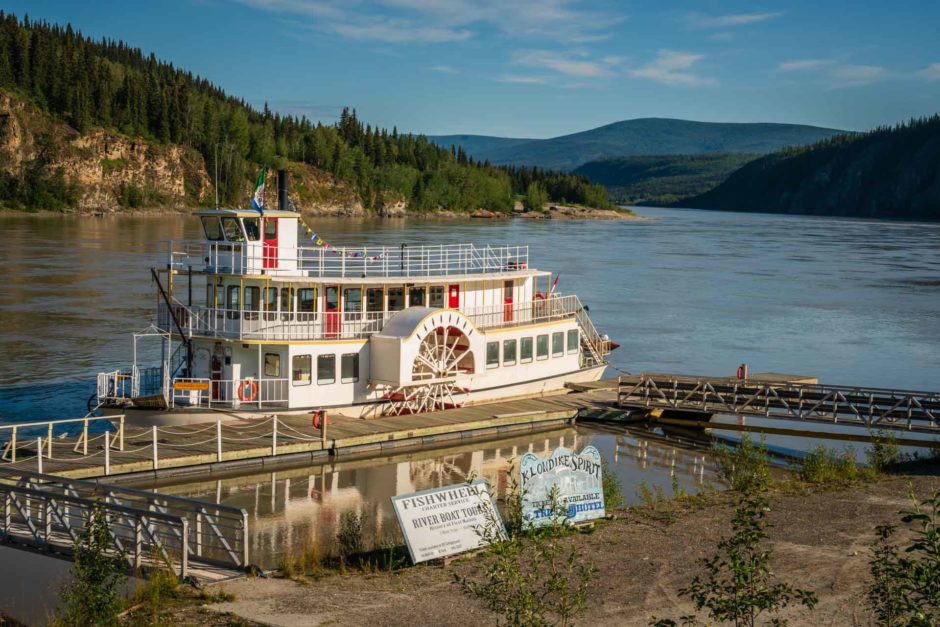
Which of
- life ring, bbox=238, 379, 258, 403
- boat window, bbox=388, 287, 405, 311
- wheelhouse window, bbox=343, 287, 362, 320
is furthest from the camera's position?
boat window, bbox=388, 287, 405, 311

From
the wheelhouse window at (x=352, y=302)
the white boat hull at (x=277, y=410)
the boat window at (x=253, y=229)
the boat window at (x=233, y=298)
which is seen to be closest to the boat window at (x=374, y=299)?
the wheelhouse window at (x=352, y=302)

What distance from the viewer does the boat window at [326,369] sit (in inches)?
1077

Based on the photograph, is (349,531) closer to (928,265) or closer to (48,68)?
(928,265)

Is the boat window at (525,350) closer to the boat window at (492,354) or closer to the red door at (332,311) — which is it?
the boat window at (492,354)

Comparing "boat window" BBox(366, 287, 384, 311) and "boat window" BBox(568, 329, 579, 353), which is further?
"boat window" BBox(568, 329, 579, 353)

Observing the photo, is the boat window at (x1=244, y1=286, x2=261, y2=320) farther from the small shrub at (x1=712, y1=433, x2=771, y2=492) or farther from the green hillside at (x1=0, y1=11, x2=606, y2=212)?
the green hillside at (x1=0, y1=11, x2=606, y2=212)

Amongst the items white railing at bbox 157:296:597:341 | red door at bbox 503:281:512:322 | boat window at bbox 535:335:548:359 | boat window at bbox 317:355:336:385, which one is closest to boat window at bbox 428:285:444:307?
white railing at bbox 157:296:597:341

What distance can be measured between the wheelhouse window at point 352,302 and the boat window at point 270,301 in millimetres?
2021

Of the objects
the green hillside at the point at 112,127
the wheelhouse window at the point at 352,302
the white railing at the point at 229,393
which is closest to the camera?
the white railing at the point at 229,393

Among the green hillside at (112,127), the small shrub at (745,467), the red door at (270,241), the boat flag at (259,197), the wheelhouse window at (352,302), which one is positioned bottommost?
the small shrub at (745,467)

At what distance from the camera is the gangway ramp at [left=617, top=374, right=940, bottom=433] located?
91.7 ft

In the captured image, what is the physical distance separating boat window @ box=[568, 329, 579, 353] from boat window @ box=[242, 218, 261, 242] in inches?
461

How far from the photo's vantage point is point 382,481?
25.2 metres

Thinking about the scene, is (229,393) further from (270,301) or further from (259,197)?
(259,197)
